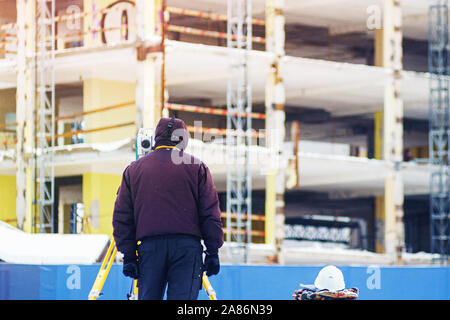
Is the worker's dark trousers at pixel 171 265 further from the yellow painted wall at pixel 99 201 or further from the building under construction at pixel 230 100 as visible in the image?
the yellow painted wall at pixel 99 201

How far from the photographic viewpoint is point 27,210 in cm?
2484

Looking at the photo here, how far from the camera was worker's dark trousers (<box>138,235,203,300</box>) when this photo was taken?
22.2ft

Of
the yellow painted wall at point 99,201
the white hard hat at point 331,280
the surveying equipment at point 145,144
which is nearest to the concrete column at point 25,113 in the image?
the yellow painted wall at point 99,201

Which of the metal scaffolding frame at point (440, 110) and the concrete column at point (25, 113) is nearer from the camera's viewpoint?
the concrete column at point (25, 113)

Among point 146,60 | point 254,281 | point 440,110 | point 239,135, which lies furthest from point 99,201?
point 254,281

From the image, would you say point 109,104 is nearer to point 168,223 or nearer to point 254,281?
point 254,281

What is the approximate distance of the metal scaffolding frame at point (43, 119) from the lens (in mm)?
23734

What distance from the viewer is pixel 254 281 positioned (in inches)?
472

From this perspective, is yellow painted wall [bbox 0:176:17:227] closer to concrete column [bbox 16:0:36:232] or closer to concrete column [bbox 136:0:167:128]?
concrete column [bbox 16:0:36:232]

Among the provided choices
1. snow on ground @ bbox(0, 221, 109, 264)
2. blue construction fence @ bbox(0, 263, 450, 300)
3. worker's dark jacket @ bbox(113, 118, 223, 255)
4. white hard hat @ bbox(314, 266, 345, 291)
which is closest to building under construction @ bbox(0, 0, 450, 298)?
snow on ground @ bbox(0, 221, 109, 264)

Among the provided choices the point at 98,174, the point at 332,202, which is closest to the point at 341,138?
the point at 332,202

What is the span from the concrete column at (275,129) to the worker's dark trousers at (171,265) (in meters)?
18.7

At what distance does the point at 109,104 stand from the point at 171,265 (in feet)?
62.7

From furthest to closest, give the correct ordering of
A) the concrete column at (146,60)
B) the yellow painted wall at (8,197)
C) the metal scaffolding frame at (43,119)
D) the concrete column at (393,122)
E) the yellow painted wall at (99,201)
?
the concrete column at (393,122) < the yellow painted wall at (8,197) < the yellow painted wall at (99,201) < the metal scaffolding frame at (43,119) < the concrete column at (146,60)
